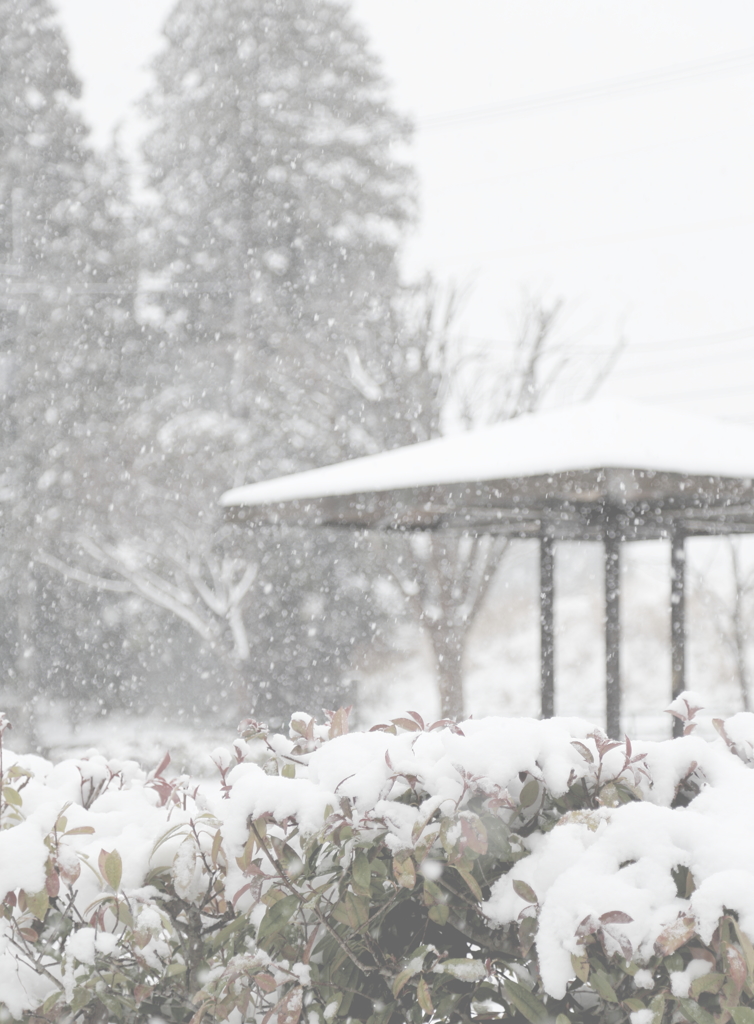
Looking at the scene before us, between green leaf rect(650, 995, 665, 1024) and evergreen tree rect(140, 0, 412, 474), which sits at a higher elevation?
evergreen tree rect(140, 0, 412, 474)

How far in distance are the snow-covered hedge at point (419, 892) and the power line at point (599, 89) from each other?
12.6 meters

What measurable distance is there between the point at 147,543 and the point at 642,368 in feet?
Answer: 25.8

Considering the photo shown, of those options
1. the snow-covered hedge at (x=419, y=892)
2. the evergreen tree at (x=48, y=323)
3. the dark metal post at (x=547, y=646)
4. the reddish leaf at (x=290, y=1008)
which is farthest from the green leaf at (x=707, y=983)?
the evergreen tree at (x=48, y=323)

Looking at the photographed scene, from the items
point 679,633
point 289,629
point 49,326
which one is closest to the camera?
point 679,633

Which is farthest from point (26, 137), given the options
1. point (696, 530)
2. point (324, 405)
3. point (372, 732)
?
point (372, 732)

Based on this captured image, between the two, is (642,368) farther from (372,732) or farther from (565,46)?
(372,732)

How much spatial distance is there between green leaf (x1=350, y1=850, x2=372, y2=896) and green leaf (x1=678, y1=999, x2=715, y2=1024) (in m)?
0.32

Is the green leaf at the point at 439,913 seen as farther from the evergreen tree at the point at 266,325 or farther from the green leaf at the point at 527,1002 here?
the evergreen tree at the point at 266,325

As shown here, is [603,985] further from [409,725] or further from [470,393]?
[470,393]

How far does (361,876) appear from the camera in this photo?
982 millimetres

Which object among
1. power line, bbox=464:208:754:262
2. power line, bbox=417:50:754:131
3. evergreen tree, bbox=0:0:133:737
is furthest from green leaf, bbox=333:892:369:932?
power line, bbox=464:208:754:262

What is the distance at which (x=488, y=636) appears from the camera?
1370 cm

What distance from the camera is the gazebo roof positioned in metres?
3.15

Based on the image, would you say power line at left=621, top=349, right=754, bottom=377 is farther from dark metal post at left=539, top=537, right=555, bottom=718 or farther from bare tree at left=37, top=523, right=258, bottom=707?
dark metal post at left=539, top=537, right=555, bottom=718
